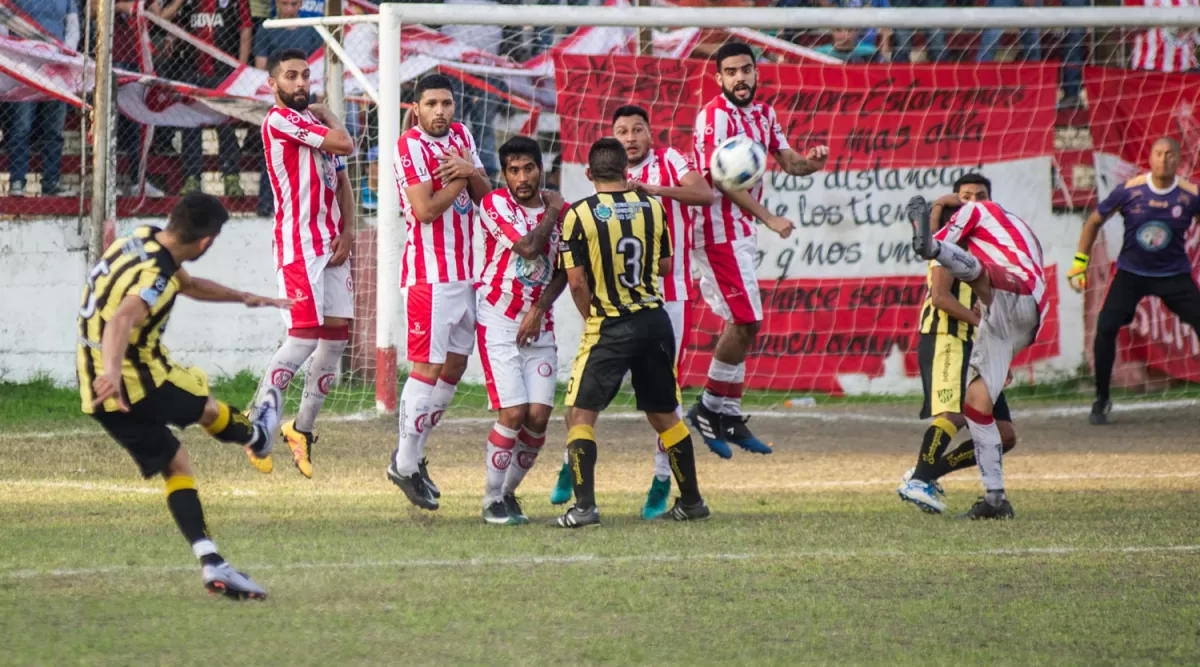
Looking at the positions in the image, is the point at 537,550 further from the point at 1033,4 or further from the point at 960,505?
the point at 1033,4

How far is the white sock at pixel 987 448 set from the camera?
819 centimetres

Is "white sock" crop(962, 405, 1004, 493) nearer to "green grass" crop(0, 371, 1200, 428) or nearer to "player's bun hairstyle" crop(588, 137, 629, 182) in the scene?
"player's bun hairstyle" crop(588, 137, 629, 182)

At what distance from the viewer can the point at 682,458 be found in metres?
7.96

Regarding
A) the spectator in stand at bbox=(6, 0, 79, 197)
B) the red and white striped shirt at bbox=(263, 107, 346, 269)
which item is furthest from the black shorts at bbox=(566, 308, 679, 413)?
the spectator in stand at bbox=(6, 0, 79, 197)

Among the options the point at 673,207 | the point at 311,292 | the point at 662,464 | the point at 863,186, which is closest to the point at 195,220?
the point at 311,292

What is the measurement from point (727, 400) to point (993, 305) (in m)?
2.10

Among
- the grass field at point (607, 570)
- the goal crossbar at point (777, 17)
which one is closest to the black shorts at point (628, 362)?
the grass field at point (607, 570)

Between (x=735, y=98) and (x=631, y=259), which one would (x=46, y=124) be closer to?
(x=735, y=98)

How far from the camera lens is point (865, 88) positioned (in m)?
14.4

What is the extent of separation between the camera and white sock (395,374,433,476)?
8148 mm

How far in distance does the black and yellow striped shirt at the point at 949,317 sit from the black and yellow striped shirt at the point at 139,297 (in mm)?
4357

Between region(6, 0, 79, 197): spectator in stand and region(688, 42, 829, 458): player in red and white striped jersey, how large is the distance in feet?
21.0

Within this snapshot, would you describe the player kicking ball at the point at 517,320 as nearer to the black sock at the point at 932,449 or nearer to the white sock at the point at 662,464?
the white sock at the point at 662,464

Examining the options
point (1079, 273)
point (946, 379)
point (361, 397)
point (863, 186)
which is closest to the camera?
point (946, 379)
